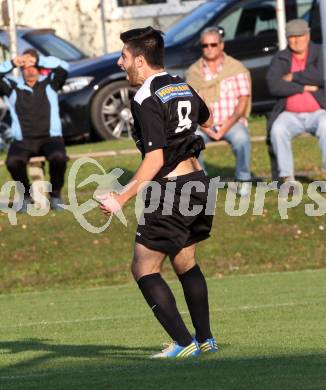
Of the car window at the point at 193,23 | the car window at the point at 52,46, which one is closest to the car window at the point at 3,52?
the car window at the point at 52,46

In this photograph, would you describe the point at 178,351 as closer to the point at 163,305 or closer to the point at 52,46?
the point at 163,305

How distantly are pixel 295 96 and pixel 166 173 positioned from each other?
26.5ft

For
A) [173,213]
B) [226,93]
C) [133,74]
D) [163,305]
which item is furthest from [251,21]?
[163,305]

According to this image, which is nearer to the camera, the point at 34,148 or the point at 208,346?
the point at 208,346

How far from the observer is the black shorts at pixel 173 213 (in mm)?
8141

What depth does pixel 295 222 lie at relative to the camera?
52.4 ft

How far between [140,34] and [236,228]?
799cm

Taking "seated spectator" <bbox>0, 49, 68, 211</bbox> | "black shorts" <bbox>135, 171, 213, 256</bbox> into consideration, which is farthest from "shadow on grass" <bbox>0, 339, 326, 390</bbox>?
"seated spectator" <bbox>0, 49, 68, 211</bbox>

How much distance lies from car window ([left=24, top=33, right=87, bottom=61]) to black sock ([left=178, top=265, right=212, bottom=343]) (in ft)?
50.4

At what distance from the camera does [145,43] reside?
8.09 meters

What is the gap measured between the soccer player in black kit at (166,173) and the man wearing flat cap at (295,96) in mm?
7757

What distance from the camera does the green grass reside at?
712 centimetres

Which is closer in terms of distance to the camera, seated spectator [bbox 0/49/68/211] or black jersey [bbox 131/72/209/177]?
black jersey [bbox 131/72/209/177]

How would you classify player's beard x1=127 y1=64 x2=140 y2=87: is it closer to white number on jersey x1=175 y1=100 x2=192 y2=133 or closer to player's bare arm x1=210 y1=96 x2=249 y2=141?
white number on jersey x1=175 y1=100 x2=192 y2=133
